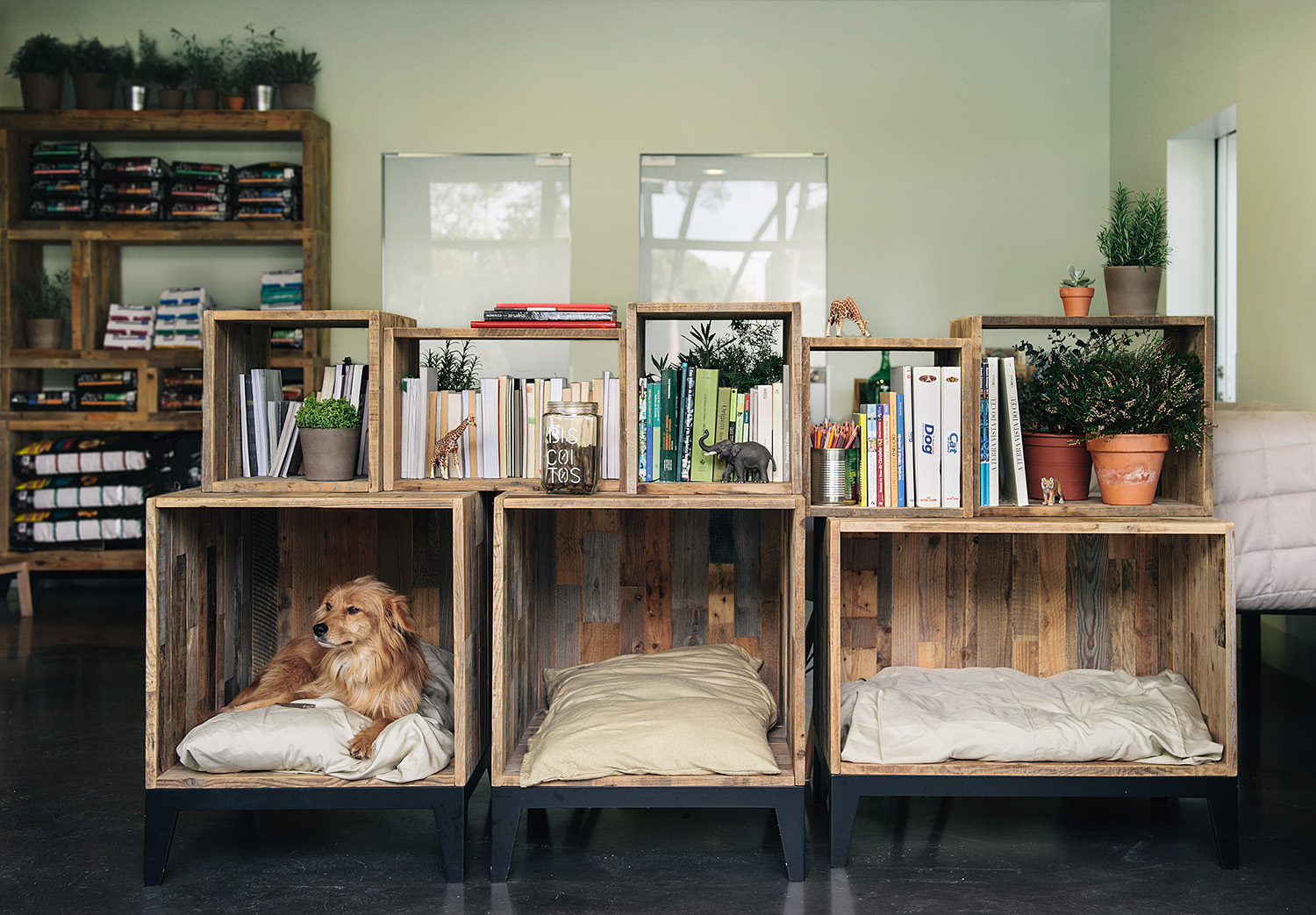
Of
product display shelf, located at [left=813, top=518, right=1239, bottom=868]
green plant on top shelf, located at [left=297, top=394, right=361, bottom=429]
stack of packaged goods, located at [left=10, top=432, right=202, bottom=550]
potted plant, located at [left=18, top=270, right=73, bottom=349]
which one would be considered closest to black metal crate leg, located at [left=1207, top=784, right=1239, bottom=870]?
product display shelf, located at [left=813, top=518, right=1239, bottom=868]

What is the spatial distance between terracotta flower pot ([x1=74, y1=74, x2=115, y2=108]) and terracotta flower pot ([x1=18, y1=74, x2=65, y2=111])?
0.10m

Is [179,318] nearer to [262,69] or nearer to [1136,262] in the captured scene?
[262,69]

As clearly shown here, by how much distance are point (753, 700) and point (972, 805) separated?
69 centimetres

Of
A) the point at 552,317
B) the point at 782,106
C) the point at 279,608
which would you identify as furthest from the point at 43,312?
the point at 552,317

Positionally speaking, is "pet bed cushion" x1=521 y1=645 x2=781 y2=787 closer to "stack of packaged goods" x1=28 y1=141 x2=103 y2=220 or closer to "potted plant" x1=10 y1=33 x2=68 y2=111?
"stack of packaged goods" x1=28 y1=141 x2=103 y2=220

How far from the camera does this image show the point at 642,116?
5.82 metres

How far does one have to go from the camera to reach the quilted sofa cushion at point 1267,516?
2.73m

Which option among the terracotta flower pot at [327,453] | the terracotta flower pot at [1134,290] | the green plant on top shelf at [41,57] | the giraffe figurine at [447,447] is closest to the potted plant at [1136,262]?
the terracotta flower pot at [1134,290]

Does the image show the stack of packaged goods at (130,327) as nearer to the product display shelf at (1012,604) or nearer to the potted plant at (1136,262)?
the product display shelf at (1012,604)

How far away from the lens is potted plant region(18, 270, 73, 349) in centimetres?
583

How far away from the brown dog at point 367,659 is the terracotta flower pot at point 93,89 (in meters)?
4.59

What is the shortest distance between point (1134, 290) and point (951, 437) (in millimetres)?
592

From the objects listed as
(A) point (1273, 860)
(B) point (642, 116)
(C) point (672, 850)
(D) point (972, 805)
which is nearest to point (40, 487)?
(B) point (642, 116)

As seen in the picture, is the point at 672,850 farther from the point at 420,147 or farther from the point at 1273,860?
the point at 420,147
